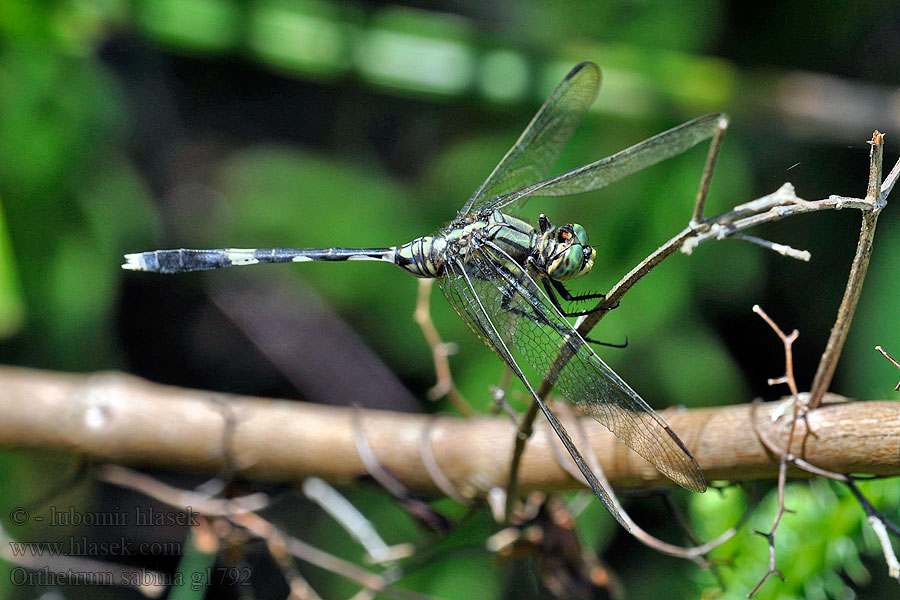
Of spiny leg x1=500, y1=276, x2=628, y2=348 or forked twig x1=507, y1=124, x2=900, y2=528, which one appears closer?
forked twig x1=507, y1=124, x2=900, y2=528

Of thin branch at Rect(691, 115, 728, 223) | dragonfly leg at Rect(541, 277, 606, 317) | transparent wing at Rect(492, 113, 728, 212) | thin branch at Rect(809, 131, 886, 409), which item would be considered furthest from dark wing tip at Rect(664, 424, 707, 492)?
transparent wing at Rect(492, 113, 728, 212)

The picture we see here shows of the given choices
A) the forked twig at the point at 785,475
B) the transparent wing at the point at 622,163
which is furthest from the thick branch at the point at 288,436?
the transparent wing at the point at 622,163

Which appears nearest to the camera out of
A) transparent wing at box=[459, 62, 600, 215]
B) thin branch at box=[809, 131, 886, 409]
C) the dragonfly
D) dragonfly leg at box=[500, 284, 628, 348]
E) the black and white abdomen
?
thin branch at box=[809, 131, 886, 409]

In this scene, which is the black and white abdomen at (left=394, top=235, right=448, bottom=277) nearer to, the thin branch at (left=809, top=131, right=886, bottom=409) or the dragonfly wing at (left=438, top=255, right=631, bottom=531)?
the dragonfly wing at (left=438, top=255, right=631, bottom=531)

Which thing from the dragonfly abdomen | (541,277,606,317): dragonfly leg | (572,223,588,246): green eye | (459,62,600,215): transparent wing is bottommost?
the dragonfly abdomen

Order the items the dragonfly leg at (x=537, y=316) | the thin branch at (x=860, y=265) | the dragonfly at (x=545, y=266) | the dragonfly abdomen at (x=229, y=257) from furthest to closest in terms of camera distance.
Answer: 1. the dragonfly abdomen at (x=229, y=257)
2. the dragonfly leg at (x=537, y=316)
3. the dragonfly at (x=545, y=266)
4. the thin branch at (x=860, y=265)

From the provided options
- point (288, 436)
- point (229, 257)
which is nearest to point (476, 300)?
point (288, 436)

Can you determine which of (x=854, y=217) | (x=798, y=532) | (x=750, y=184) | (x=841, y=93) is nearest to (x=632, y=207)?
(x=750, y=184)

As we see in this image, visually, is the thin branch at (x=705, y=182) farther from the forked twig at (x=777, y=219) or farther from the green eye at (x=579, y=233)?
the green eye at (x=579, y=233)

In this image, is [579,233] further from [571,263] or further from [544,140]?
[544,140]
